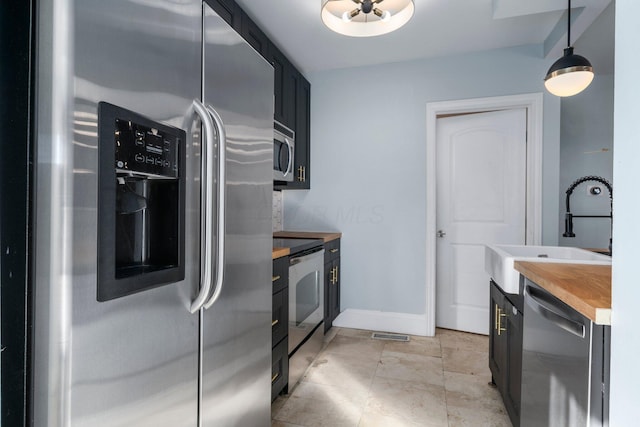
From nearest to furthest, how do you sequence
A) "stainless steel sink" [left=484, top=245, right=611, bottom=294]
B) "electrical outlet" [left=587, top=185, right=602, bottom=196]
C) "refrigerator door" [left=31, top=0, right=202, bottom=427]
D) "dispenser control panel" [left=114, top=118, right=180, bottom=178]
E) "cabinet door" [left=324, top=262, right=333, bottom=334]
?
"refrigerator door" [left=31, top=0, right=202, bottom=427]
"dispenser control panel" [left=114, top=118, right=180, bottom=178]
"stainless steel sink" [left=484, top=245, right=611, bottom=294]
"cabinet door" [left=324, top=262, right=333, bottom=334]
"electrical outlet" [left=587, top=185, right=602, bottom=196]

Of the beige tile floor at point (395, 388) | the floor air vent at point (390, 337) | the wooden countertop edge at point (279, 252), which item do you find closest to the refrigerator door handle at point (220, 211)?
the wooden countertop edge at point (279, 252)

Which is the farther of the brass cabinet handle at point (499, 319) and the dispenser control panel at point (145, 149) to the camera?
the brass cabinet handle at point (499, 319)

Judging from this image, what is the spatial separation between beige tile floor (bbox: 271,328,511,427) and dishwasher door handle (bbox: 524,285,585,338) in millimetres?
880

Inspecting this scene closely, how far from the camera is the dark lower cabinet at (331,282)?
2777mm

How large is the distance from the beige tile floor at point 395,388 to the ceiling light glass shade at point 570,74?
1762 millimetres

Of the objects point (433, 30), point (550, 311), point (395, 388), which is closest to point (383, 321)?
point (395, 388)

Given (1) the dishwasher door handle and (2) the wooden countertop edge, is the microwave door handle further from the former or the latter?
(1) the dishwasher door handle

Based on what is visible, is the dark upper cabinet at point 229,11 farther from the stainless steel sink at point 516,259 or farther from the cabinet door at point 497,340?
the cabinet door at point 497,340

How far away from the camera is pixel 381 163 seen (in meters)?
3.11

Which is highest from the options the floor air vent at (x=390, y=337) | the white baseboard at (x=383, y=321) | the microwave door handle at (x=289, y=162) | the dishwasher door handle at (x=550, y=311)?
the microwave door handle at (x=289, y=162)

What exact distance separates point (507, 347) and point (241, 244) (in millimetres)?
1425

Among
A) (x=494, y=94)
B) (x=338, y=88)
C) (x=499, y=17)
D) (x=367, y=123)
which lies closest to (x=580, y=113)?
(x=494, y=94)

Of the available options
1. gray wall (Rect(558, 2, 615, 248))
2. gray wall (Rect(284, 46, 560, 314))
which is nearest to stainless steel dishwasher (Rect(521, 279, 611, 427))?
gray wall (Rect(284, 46, 560, 314))

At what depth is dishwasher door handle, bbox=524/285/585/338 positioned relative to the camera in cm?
93
